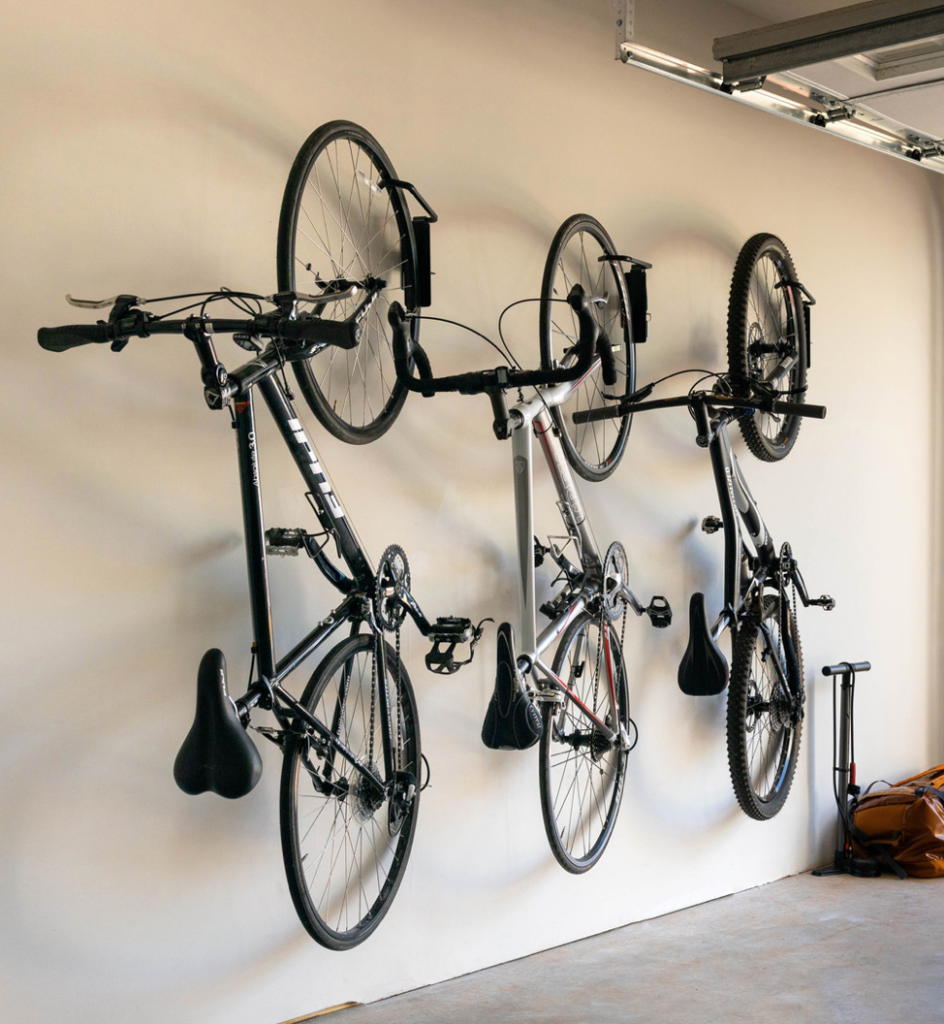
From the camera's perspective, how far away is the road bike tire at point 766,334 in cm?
355

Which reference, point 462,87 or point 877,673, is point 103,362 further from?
point 877,673

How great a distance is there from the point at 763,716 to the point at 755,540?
74 centimetres

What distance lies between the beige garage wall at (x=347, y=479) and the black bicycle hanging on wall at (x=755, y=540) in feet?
0.52

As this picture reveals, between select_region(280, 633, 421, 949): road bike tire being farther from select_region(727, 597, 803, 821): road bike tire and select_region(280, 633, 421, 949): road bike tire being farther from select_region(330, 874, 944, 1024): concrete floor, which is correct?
select_region(727, 597, 803, 821): road bike tire

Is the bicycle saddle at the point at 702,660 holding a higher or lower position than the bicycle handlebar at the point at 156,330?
lower

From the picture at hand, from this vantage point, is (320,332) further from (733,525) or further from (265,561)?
(733,525)

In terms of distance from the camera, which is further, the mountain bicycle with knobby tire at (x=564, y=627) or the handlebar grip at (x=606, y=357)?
the handlebar grip at (x=606, y=357)

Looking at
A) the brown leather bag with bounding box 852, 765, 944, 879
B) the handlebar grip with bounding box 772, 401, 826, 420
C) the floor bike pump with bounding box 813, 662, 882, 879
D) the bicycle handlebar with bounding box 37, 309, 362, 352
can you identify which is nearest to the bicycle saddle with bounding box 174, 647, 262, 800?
the bicycle handlebar with bounding box 37, 309, 362, 352

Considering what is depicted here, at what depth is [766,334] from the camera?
3982mm

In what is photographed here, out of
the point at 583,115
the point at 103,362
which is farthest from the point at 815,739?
the point at 103,362

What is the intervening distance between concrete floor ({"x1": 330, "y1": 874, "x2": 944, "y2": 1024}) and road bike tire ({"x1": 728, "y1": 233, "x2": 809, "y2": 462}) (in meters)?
1.54

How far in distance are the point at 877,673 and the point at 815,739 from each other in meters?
0.49

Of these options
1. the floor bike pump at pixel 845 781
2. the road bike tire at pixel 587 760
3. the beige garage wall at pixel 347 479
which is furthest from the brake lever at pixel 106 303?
the floor bike pump at pixel 845 781

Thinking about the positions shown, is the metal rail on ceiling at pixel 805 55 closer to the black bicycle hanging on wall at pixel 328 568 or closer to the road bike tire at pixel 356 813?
the black bicycle hanging on wall at pixel 328 568
